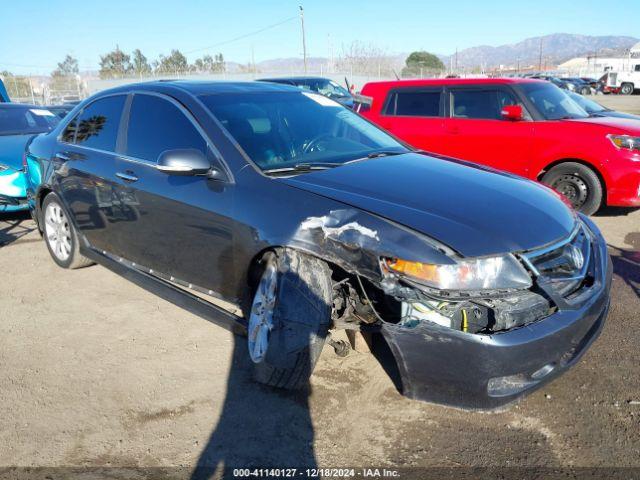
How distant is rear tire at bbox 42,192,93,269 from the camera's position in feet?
15.5

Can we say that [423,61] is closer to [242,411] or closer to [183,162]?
[183,162]

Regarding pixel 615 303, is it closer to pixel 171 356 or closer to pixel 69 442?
pixel 171 356

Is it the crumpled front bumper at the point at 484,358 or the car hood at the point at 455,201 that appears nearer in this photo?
the crumpled front bumper at the point at 484,358

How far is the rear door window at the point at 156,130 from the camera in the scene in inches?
134

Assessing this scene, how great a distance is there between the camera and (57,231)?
4984mm

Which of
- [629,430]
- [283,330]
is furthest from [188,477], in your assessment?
[629,430]

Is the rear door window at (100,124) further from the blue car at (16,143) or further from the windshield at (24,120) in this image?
the windshield at (24,120)

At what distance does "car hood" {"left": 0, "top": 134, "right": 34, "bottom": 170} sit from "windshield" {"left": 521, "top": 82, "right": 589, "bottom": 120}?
6641 millimetres

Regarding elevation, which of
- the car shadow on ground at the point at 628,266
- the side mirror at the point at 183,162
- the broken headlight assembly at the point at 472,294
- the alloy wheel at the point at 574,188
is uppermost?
the side mirror at the point at 183,162

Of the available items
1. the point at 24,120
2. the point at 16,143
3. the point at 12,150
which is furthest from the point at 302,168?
the point at 24,120

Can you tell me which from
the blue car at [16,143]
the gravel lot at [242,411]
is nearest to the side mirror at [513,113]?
the gravel lot at [242,411]

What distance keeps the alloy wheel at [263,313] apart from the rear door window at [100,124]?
184 centimetres

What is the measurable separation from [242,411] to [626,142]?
5402mm

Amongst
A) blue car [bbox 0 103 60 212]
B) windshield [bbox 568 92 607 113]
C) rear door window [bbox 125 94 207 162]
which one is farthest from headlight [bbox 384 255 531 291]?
windshield [bbox 568 92 607 113]
